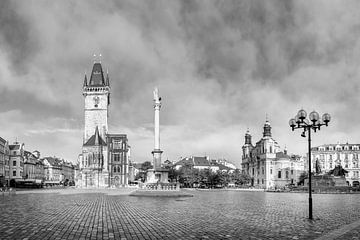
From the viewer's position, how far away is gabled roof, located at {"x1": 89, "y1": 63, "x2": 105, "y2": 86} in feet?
475

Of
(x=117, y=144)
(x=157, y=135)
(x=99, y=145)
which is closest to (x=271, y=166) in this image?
(x=117, y=144)

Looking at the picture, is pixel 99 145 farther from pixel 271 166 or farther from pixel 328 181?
pixel 328 181

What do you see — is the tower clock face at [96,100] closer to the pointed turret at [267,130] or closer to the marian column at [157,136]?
the pointed turret at [267,130]

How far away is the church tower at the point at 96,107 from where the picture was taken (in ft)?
459

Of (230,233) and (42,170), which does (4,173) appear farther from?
(230,233)

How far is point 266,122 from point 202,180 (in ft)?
119

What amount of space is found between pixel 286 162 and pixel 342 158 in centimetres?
2133

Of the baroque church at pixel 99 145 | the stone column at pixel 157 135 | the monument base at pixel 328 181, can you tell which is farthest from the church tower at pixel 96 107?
the stone column at pixel 157 135

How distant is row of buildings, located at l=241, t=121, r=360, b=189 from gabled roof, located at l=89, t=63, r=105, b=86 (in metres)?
59.7

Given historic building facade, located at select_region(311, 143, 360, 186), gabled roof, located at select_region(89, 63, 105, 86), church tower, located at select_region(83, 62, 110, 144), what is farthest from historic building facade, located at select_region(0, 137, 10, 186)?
historic building facade, located at select_region(311, 143, 360, 186)

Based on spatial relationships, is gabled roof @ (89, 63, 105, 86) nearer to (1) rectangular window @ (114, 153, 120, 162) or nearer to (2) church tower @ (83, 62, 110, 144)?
(2) church tower @ (83, 62, 110, 144)

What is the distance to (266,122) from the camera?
151750mm

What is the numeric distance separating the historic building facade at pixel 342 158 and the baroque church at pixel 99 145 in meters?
68.9

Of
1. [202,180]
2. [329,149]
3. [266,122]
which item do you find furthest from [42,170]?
[329,149]
